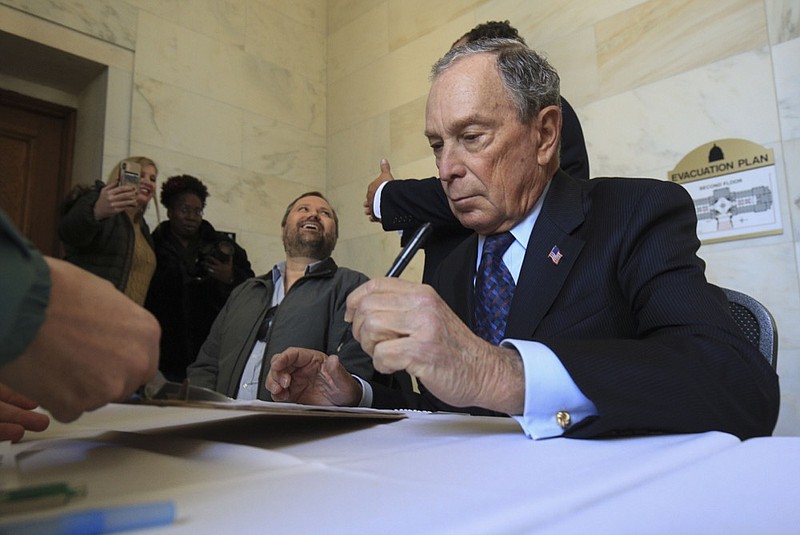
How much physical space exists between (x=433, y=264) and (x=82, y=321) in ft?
4.95

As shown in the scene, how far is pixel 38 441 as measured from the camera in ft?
2.16

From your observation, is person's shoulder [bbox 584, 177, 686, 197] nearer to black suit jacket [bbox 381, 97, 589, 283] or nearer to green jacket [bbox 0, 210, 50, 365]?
black suit jacket [bbox 381, 97, 589, 283]

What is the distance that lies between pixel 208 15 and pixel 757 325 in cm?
377

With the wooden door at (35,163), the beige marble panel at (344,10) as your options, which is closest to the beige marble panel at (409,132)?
the beige marble panel at (344,10)

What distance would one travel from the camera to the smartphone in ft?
7.87

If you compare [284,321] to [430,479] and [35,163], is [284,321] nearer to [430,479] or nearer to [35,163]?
[430,479]

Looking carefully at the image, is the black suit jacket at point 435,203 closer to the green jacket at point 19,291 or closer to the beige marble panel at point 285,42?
the green jacket at point 19,291

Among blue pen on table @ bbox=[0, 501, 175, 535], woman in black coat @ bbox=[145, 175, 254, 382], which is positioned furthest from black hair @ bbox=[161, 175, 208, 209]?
blue pen on table @ bbox=[0, 501, 175, 535]

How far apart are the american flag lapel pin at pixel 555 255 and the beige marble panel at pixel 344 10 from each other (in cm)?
363

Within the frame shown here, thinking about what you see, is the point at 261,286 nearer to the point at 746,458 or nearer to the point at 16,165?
the point at 16,165

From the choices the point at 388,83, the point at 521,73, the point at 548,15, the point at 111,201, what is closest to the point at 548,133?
the point at 521,73

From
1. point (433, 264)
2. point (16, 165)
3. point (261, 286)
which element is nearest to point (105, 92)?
point (16, 165)

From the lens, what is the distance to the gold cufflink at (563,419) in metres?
0.61

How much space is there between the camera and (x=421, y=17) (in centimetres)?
385
